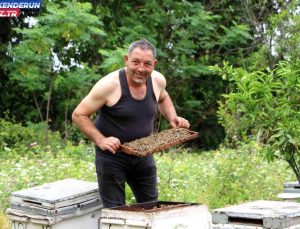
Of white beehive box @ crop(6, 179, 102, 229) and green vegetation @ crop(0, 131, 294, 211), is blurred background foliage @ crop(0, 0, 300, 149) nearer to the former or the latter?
green vegetation @ crop(0, 131, 294, 211)

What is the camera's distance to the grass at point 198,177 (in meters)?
7.71

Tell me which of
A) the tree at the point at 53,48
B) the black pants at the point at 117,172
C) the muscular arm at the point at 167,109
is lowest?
the black pants at the point at 117,172

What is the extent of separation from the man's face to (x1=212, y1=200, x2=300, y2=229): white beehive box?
1.19 metres

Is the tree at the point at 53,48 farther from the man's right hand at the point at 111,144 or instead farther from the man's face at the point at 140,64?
the man's right hand at the point at 111,144

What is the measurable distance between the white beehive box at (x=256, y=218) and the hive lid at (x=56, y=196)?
120 cm

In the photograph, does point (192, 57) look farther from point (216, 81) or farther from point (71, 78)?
point (71, 78)

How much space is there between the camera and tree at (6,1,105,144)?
479 inches

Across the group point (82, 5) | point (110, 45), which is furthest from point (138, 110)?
point (110, 45)

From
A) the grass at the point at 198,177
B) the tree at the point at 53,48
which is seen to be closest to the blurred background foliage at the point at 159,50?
the tree at the point at 53,48

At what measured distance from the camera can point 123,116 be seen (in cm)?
533

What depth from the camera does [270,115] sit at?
521cm

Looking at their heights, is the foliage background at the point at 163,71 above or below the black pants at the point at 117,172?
above

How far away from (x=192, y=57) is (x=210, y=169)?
26.0ft

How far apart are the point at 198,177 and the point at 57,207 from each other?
159 inches
